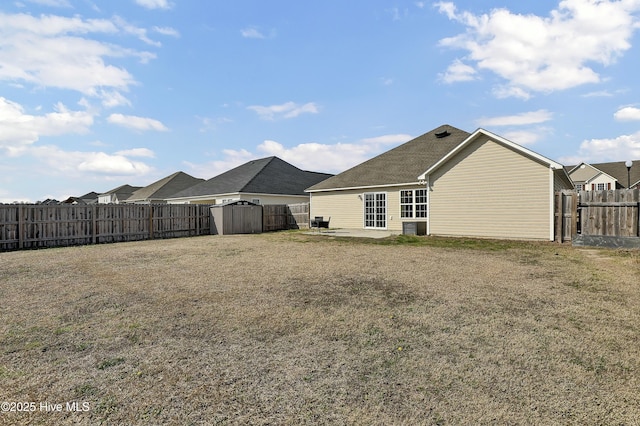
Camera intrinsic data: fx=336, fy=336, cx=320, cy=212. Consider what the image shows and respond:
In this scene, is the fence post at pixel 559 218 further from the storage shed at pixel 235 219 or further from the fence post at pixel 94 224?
the fence post at pixel 94 224

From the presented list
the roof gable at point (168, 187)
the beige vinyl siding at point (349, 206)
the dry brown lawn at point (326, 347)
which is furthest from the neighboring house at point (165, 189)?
the dry brown lawn at point (326, 347)

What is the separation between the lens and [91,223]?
15625mm

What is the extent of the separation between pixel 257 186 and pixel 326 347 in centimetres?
2410

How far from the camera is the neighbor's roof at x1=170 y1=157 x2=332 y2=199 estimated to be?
2697 centimetres

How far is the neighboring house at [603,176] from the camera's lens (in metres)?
42.9

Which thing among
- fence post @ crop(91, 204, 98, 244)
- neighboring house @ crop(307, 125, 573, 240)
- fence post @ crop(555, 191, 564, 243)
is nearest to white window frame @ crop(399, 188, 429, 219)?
neighboring house @ crop(307, 125, 573, 240)

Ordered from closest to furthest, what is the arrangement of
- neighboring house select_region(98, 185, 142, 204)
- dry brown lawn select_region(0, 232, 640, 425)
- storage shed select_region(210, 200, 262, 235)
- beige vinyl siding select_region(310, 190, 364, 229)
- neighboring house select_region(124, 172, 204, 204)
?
dry brown lawn select_region(0, 232, 640, 425) → storage shed select_region(210, 200, 262, 235) → beige vinyl siding select_region(310, 190, 364, 229) → neighboring house select_region(124, 172, 204, 204) → neighboring house select_region(98, 185, 142, 204)

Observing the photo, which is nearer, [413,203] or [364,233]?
[364,233]

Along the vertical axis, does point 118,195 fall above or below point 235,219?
above

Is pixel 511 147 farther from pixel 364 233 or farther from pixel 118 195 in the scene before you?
pixel 118 195

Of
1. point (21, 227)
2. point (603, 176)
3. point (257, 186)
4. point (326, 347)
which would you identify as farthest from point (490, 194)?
point (603, 176)

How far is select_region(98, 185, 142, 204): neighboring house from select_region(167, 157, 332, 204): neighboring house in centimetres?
1663

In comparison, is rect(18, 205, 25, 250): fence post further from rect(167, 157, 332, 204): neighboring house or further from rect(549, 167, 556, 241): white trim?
rect(549, 167, 556, 241): white trim

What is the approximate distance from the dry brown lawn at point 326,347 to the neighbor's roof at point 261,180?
1986 cm
